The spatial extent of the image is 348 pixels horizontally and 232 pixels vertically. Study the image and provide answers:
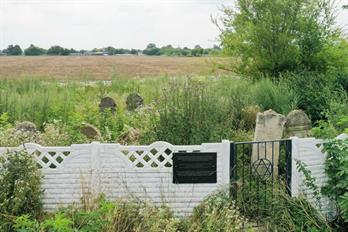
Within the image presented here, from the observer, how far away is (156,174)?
6242 millimetres

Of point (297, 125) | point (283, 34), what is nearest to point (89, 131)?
point (297, 125)

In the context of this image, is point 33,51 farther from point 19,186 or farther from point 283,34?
point 19,186

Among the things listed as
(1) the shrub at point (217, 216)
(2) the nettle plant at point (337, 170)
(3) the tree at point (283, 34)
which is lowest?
(1) the shrub at point (217, 216)

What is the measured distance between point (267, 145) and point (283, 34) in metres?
7.88

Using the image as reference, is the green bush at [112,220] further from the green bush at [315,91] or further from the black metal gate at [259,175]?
the green bush at [315,91]

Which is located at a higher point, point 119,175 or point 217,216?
point 119,175

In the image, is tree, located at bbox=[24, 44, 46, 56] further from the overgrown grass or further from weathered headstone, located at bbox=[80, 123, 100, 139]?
weathered headstone, located at bbox=[80, 123, 100, 139]

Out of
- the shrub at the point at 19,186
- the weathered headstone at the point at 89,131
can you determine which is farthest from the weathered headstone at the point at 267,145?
the shrub at the point at 19,186

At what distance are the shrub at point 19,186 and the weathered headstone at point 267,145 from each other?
2.81 meters

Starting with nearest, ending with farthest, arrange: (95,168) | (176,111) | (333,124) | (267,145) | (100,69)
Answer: (95,168)
(267,145)
(176,111)
(333,124)
(100,69)

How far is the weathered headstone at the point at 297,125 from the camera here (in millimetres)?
8414

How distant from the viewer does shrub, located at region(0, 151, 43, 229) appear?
5.67 m

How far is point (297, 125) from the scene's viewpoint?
27.8 ft

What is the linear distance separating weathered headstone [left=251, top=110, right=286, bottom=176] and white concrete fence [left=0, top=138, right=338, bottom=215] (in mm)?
885
